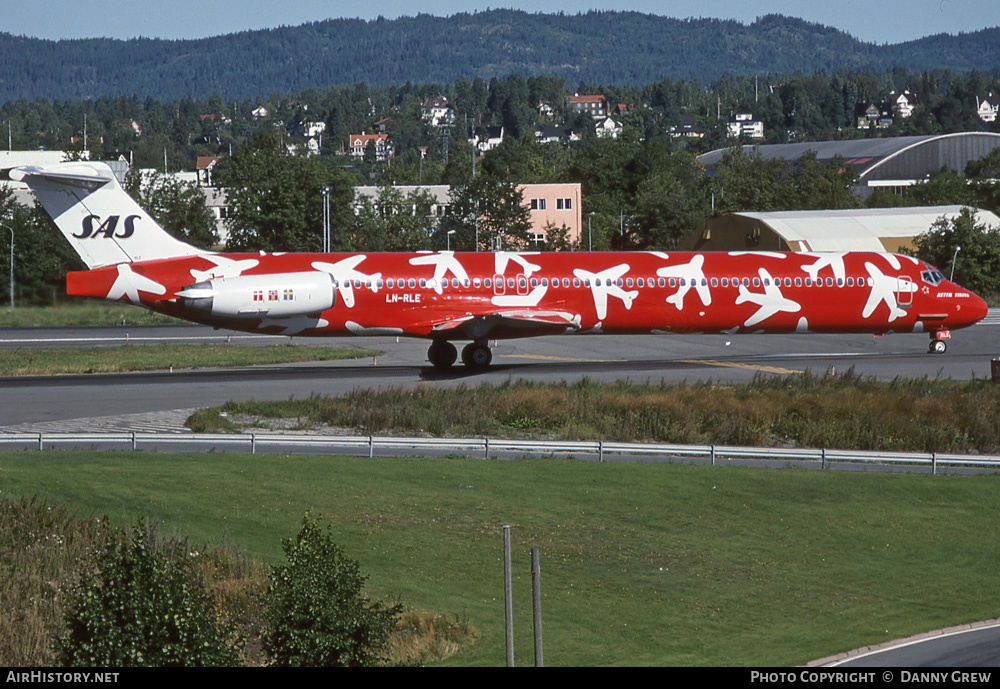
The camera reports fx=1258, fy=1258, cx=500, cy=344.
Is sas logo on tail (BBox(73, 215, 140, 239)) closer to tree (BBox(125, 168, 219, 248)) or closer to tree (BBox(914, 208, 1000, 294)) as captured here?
tree (BBox(125, 168, 219, 248))

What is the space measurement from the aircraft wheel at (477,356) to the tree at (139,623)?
3102 cm

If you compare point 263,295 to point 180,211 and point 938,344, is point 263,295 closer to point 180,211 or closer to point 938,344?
point 938,344

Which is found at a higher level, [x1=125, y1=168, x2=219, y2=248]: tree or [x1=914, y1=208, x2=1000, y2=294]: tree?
[x1=125, y1=168, x2=219, y2=248]: tree

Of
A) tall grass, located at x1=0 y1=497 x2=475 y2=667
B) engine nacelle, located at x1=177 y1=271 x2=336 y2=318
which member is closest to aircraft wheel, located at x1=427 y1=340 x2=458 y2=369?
engine nacelle, located at x1=177 y1=271 x2=336 y2=318

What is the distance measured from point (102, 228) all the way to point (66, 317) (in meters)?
22.3

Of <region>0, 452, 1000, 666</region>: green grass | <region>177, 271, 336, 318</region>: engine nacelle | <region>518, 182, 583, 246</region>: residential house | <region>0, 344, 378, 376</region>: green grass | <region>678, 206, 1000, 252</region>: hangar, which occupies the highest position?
<region>518, 182, 583, 246</region>: residential house

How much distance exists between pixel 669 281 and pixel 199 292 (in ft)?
55.7

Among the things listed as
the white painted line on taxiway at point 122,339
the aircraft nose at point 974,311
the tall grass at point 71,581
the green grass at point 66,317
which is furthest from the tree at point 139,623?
the green grass at point 66,317

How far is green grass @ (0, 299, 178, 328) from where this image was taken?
215ft

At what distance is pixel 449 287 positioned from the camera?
4544 centimetres

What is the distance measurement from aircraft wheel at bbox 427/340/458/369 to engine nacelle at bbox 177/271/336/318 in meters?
4.66

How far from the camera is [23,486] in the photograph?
26.9 m

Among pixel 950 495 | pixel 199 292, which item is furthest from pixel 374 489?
pixel 199 292

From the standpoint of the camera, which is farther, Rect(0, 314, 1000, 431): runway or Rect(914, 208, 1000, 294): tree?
Rect(914, 208, 1000, 294): tree
